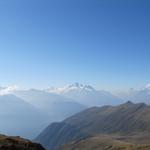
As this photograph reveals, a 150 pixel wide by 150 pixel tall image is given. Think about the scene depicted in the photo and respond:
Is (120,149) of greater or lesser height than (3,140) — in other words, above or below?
below

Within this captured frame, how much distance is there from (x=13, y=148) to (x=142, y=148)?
118585 millimetres

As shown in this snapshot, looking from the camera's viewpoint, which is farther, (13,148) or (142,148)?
(142,148)

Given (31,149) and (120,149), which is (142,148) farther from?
(31,149)

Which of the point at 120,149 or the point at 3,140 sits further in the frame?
the point at 120,149

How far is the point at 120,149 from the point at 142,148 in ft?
113

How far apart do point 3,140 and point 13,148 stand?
12.3ft

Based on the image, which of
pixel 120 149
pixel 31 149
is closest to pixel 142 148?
pixel 120 149

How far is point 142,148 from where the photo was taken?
16212 centimetres

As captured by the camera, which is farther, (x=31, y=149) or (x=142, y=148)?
(x=142, y=148)

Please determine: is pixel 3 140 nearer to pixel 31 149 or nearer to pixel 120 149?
pixel 31 149

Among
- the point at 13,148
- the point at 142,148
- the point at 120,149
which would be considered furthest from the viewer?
the point at 120,149

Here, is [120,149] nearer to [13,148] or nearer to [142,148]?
[142,148]

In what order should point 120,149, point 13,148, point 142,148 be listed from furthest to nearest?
point 120,149 < point 142,148 < point 13,148

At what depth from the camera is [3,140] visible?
60250mm
